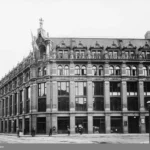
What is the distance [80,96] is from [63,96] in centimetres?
309

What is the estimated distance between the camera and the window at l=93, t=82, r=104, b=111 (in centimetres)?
5209

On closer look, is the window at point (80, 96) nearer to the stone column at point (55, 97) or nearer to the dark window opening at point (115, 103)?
the stone column at point (55, 97)

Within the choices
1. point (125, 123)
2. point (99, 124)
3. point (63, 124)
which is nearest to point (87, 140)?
point (63, 124)

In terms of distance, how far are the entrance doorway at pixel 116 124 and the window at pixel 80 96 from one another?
563 centimetres

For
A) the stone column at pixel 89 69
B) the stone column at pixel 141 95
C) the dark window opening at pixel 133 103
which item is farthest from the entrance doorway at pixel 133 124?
the stone column at pixel 89 69

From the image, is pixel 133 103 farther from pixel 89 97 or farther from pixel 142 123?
pixel 89 97

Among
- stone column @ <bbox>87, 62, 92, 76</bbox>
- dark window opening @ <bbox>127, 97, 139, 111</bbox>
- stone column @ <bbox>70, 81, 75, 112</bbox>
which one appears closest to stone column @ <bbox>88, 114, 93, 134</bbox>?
stone column @ <bbox>70, 81, 75, 112</bbox>

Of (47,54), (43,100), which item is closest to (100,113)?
(43,100)

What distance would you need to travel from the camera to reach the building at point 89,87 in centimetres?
5141

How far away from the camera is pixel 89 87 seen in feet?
171

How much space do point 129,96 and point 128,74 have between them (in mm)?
4137

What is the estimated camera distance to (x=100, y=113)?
2032 inches

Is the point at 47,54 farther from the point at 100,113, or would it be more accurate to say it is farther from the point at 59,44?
the point at 100,113

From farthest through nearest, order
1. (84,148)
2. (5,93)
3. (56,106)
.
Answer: (5,93) → (56,106) → (84,148)
